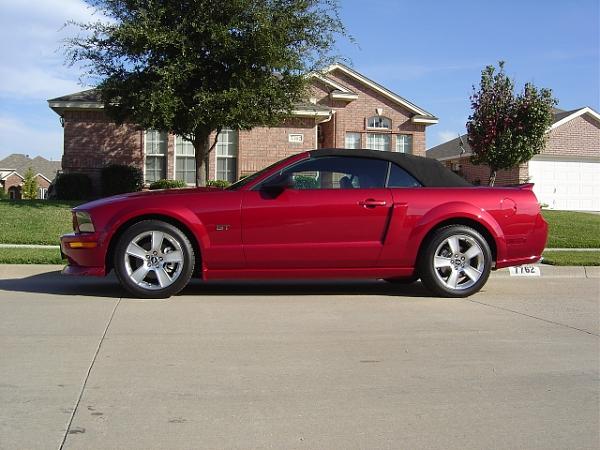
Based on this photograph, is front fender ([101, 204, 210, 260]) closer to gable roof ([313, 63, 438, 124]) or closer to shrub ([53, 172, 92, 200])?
shrub ([53, 172, 92, 200])

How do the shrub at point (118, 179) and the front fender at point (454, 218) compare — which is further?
the shrub at point (118, 179)

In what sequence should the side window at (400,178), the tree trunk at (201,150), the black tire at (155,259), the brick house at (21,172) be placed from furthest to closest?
the brick house at (21,172) → the tree trunk at (201,150) → the side window at (400,178) → the black tire at (155,259)

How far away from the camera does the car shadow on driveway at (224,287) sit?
289 inches

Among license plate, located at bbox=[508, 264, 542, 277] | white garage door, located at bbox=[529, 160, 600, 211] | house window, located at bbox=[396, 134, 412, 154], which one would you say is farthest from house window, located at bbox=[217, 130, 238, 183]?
license plate, located at bbox=[508, 264, 542, 277]

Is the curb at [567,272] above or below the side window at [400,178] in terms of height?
below

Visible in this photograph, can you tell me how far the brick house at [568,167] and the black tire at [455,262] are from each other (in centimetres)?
1903

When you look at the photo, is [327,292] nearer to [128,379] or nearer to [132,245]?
[132,245]

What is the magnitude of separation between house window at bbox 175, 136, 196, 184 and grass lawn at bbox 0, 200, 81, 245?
18.8 feet

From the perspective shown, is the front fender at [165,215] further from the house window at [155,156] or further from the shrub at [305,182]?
the house window at [155,156]

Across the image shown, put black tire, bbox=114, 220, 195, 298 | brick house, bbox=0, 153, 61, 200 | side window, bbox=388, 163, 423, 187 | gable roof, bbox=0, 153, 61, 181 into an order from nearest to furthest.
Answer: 1. black tire, bbox=114, 220, 195, 298
2. side window, bbox=388, 163, 423, 187
3. brick house, bbox=0, 153, 61, 200
4. gable roof, bbox=0, 153, 61, 181

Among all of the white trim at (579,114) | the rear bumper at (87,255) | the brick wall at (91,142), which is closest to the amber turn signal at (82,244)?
the rear bumper at (87,255)

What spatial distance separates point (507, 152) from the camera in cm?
1733

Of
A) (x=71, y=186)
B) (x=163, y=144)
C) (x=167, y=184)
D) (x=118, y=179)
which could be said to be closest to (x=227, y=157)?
(x=163, y=144)

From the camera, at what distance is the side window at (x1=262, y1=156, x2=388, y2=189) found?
684 cm
